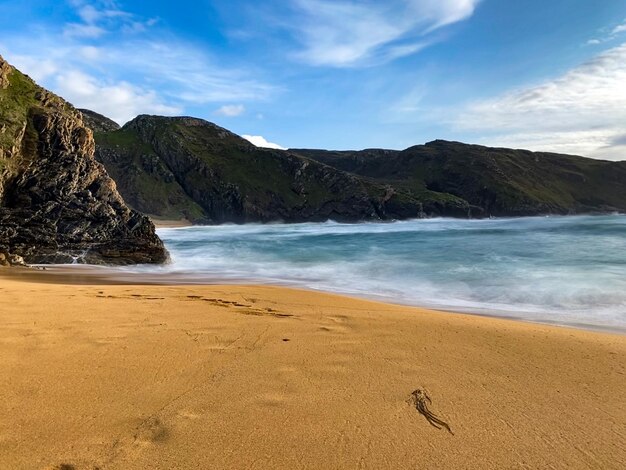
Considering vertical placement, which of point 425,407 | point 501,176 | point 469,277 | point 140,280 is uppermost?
point 501,176

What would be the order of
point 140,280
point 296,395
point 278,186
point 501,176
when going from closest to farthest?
point 296,395 < point 140,280 < point 278,186 < point 501,176

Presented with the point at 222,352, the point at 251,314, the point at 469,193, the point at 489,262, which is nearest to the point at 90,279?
the point at 251,314

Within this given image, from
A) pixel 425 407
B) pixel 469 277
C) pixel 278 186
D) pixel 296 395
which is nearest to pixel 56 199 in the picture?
pixel 469 277

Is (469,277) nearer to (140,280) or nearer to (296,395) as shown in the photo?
(140,280)

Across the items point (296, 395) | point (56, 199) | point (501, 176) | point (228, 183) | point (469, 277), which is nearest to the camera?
point (296, 395)

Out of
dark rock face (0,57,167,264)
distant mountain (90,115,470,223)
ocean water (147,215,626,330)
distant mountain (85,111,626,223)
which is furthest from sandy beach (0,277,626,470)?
distant mountain (85,111,626,223)

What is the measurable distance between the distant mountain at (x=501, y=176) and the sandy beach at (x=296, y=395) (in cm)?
10921

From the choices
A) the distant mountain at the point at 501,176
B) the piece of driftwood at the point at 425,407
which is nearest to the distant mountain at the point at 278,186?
the distant mountain at the point at 501,176

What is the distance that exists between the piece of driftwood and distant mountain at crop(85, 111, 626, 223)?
82679 millimetres

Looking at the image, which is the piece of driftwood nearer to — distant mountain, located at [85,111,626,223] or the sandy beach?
the sandy beach

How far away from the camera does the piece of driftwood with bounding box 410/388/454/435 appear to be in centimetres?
284

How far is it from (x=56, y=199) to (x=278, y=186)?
79.6 metres

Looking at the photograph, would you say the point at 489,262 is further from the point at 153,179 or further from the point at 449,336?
the point at 153,179

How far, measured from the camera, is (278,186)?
321 feet
